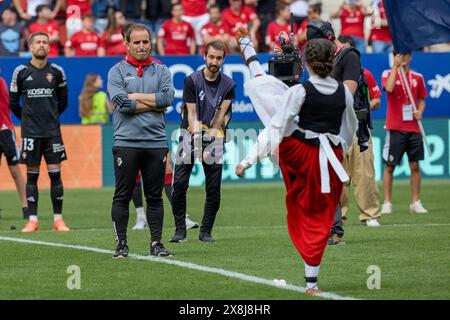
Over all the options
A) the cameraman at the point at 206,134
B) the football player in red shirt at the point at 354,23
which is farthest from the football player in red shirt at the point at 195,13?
the cameraman at the point at 206,134

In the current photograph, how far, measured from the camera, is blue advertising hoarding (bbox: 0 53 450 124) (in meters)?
23.7

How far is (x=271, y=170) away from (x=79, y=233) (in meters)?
9.24

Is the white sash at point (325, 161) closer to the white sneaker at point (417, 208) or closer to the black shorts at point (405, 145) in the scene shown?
the white sneaker at point (417, 208)

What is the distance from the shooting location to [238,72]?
23.8 metres

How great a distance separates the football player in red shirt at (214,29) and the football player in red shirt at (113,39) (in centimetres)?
178

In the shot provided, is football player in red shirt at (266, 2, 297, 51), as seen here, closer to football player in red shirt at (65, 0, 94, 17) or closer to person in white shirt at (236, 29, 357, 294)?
→ football player in red shirt at (65, 0, 94, 17)

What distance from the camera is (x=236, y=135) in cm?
2308

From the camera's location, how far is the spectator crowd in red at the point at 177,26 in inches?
982

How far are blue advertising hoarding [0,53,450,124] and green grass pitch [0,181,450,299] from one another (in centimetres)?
562

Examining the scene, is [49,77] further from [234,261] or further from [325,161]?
[325,161]

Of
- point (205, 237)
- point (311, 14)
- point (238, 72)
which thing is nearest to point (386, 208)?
point (205, 237)

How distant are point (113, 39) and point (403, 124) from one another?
902 centimetres

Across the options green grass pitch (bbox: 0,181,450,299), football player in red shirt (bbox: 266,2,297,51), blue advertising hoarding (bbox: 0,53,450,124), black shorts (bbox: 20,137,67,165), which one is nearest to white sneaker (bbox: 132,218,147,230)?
green grass pitch (bbox: 0,181,450,299)
